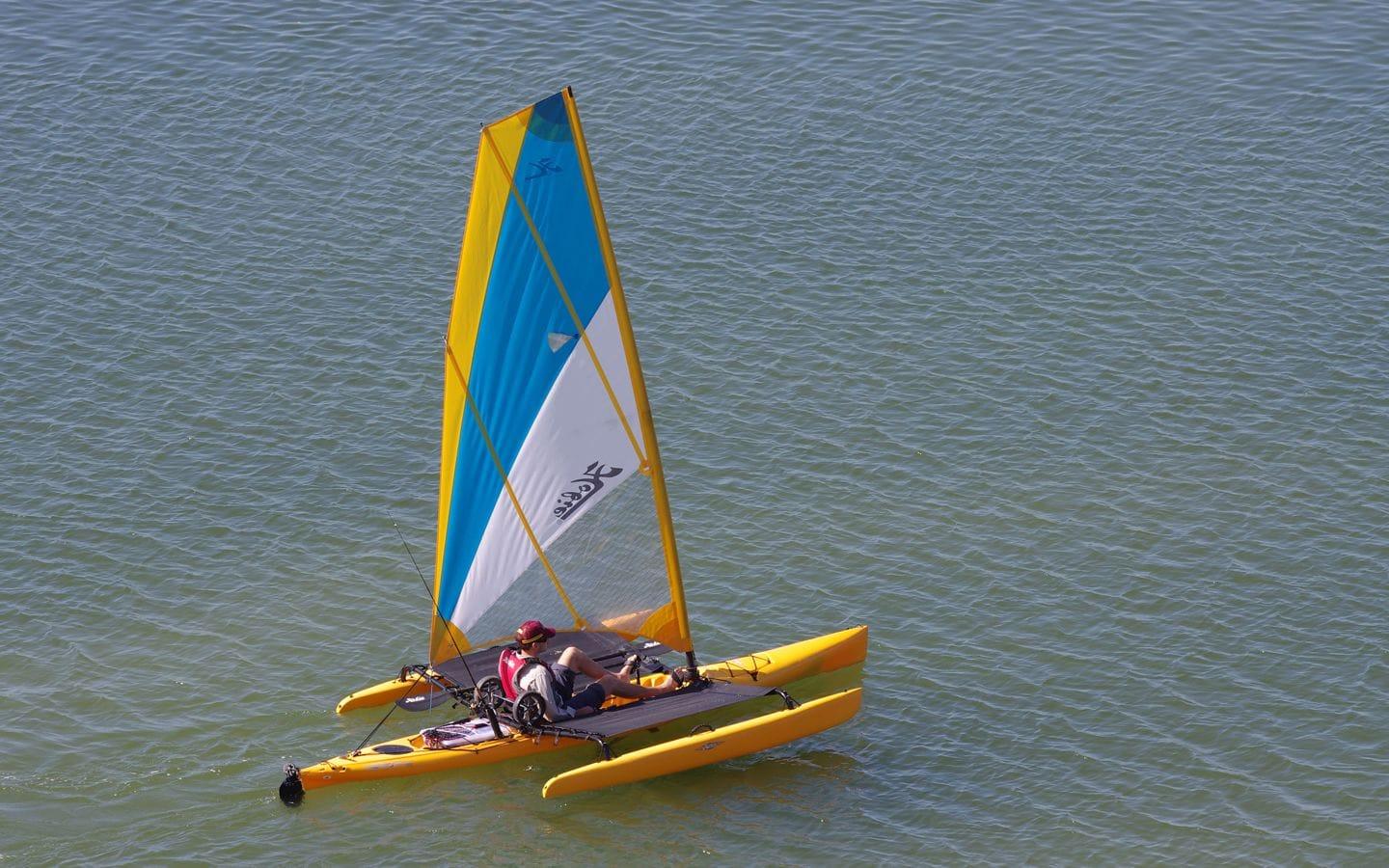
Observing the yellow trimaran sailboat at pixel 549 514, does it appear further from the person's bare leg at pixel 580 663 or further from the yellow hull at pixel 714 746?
the person's bare leg at pixel 580 663

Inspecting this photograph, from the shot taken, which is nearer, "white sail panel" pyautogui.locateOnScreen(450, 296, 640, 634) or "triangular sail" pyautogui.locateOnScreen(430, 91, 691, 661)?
"triangular sail" pyautogui.locateOnScreen(430, 91, 691, 661)

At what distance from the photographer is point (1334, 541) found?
2942 cm

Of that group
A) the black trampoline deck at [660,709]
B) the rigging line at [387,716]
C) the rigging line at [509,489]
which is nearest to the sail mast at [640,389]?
the black trampoline deck at [660,709]

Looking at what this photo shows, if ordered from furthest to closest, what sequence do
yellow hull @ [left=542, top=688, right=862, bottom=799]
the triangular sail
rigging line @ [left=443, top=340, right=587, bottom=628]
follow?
rigging line @ [left=443, top=340, right=587, bottom=628], yellow hull @ [left=542, top=688, right=862, bottom=799], the triangular sail

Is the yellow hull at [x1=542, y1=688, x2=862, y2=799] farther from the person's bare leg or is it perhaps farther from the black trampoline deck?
the person's bare leg

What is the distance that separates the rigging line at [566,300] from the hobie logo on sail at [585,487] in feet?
1.54

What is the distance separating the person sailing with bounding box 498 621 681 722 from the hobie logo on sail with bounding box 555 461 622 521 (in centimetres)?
162

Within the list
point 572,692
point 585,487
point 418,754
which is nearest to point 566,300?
point 585,487

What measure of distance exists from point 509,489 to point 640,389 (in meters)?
2.42

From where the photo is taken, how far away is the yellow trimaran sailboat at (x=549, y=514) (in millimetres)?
23469

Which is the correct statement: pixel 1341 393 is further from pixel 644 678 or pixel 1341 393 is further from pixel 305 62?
pixel 305 62

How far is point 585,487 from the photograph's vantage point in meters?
24.8

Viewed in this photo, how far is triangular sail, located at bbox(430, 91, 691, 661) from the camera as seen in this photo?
23.3 m

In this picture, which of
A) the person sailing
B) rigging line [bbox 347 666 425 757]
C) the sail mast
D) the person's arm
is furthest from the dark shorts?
rigging line [bbox 347 666 425 757]
